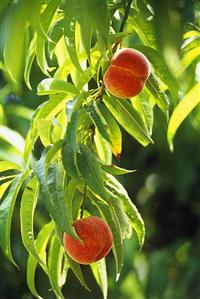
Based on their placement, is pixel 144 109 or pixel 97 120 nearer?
Answer: pixel 97 120

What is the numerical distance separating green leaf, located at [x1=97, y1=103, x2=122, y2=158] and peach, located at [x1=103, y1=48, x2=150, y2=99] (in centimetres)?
6

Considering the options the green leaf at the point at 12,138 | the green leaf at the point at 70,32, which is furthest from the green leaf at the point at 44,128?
the green leaf at the point at 12,138

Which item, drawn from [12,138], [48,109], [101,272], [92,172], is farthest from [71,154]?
[12,138]

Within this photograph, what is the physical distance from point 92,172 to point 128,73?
107mm

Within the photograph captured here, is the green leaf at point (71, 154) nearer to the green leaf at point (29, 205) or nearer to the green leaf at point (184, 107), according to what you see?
the green leaf at point (29, 205)

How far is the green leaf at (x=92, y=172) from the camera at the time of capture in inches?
35.0

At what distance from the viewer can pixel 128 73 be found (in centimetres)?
93

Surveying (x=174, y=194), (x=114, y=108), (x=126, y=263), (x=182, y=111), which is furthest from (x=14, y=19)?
(x=174, y=194)

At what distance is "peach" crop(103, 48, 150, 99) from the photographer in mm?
925

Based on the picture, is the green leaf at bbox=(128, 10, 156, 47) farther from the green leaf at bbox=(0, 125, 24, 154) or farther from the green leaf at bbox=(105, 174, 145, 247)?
the green leaf at bbox=(0, 125, 24, 154)

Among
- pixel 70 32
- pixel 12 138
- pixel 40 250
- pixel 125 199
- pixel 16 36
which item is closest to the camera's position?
pixel 16 36

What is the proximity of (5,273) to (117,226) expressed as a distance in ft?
5.46

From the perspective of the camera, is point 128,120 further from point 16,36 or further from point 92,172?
point 16,36

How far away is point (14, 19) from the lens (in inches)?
23.4
